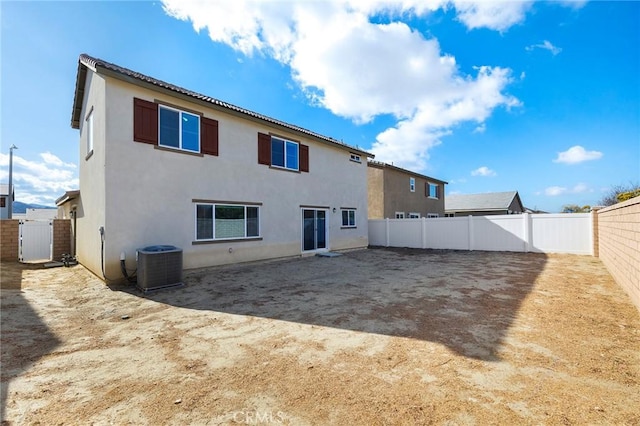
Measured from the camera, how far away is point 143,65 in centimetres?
1055

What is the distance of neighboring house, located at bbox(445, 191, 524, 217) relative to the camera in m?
31.6

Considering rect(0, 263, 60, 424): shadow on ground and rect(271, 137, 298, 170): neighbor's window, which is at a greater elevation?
rect(271, 137, 298, 170): neighbor's window

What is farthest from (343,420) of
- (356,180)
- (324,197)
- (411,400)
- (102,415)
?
(356,180)

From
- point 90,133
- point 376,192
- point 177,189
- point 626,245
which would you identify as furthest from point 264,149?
point 376,192

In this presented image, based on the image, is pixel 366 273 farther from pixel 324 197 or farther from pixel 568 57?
pixel 568 57

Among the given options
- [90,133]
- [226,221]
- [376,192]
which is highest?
[90,133]

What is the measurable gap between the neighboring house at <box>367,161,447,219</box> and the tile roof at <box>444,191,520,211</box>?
30.1 ft

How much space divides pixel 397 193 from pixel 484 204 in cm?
1730

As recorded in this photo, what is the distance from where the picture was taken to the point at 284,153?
1252cm

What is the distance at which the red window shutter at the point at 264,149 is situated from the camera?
449 inches

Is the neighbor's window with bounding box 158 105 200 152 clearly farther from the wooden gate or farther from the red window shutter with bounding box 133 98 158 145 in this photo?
the wooden gate

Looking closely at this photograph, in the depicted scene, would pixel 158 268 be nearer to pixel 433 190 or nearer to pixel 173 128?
pixel 173 128

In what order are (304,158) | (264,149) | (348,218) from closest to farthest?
(264,149) → (304,158) → (348,218)

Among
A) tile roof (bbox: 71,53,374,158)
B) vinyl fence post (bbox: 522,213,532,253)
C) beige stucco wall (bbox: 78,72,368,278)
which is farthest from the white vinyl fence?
tile roof (bbox: 71,53,374,158)
